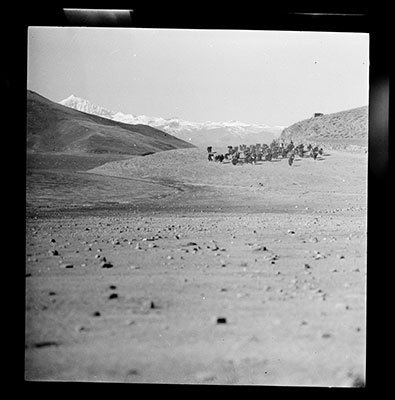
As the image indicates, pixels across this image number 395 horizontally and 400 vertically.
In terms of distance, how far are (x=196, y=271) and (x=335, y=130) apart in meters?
0.85

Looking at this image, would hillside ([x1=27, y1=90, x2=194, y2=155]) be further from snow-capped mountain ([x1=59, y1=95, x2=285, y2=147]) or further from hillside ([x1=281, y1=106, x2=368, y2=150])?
hillside ([x1=281, y1=106, x2=368, y2=150])

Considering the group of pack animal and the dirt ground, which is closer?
the dirt ground

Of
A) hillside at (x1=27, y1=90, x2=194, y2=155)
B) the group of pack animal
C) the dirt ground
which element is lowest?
the dirt ground

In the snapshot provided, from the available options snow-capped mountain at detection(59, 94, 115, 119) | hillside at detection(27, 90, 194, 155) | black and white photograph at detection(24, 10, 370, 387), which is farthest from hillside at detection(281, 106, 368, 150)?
snow-capped mountain at detection(59, 94, 115, 119)

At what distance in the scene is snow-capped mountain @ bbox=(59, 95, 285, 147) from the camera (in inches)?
98.5

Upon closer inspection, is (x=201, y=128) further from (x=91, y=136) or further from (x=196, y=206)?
(x=91, y=136)

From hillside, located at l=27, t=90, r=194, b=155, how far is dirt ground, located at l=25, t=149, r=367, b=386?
0.19 ft

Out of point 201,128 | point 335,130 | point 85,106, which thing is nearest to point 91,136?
point 85,106

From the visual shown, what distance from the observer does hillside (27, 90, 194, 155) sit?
8.29 feet

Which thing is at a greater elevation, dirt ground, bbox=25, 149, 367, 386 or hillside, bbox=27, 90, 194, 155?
hillside, bbox=27, 90, 194, 155

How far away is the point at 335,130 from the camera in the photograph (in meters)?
2.51
